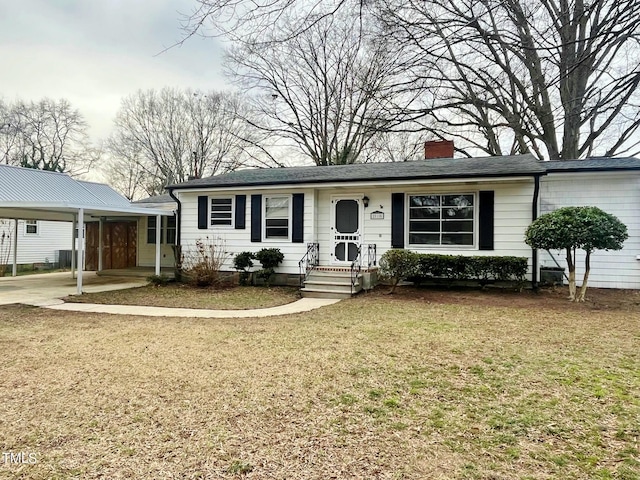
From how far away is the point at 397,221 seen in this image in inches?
434

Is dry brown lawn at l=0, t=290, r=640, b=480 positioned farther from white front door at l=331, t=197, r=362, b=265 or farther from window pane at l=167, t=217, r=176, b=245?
window pane at l=167, t=217, r=176, b=245

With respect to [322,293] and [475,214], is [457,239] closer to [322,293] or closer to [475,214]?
[475,214]

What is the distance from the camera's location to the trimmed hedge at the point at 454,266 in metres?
9.47

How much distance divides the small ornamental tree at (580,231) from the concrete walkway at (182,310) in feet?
15.8

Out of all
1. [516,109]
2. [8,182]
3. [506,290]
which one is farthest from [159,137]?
[506,290]

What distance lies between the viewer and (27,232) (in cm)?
2008

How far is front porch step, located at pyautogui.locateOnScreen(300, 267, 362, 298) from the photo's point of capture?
9844 mm

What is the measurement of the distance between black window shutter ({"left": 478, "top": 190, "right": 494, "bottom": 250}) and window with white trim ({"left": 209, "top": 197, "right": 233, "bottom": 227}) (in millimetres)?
7349

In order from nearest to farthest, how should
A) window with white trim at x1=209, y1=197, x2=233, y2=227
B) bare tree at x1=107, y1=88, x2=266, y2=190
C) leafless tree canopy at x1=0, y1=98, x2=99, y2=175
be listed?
window with white trim at x1=209, y1=197, x2=233, y2=227 → leafless tree canopy at x1=0, y1=98, x2=99, y2=175 → bare tree at x1=107, y1=88, x2=266, y2=190

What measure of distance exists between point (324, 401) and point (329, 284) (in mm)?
6676

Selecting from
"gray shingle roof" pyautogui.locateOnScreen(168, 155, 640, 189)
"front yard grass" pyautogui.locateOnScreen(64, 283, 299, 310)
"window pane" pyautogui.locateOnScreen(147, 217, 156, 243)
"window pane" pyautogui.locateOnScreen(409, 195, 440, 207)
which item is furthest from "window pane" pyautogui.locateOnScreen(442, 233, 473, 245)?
"window pane" pyautogui.locateOnScreen(147, 217, 156, 243)

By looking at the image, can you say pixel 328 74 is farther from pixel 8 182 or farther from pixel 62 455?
pixel 62 455

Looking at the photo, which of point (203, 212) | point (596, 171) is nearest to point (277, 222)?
point (203, 212)

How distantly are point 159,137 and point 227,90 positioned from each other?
592cm
